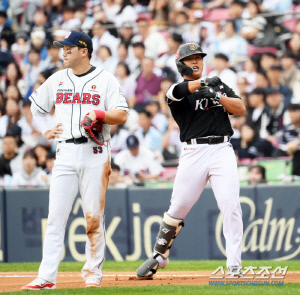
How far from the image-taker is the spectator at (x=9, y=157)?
12094mm

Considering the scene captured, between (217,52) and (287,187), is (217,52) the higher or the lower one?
the higher one

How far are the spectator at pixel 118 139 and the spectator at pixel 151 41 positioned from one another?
2062 mm

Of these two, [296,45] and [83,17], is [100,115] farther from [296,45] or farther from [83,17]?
[83,17]

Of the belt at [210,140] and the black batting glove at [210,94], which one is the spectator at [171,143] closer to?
the belt at [210,140]

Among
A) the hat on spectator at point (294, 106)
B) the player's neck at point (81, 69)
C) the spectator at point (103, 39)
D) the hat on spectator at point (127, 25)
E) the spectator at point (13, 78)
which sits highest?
the hat on spectator at point (127, 25)

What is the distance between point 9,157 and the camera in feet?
39.9

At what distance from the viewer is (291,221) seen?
32.1ft

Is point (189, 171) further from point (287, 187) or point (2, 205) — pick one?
point (2, 205)

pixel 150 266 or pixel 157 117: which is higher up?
pixel 157 117

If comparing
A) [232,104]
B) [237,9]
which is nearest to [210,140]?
[232,104]

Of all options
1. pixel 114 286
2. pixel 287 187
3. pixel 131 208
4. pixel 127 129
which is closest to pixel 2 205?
pixel 131 208

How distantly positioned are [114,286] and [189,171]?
1.26 m

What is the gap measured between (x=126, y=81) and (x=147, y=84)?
1.76 ft

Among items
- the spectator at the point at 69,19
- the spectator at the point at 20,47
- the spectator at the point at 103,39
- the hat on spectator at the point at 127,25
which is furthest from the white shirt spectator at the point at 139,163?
the spectator at the point at 69,19
